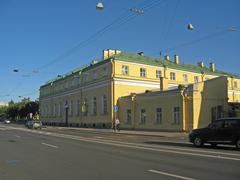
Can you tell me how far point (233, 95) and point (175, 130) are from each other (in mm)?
18469

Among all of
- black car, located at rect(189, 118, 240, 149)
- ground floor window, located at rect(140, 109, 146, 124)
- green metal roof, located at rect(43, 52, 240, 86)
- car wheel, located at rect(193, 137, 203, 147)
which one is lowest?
car wheel, located at rect(193, 137, 203, 147)

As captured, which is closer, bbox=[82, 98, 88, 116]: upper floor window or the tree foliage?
bbox=[82, 98, 88, 116]: upper floor window

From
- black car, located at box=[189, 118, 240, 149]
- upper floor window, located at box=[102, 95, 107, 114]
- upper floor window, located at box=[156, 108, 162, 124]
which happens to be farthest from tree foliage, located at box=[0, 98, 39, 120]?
black car, located at box=[189, 118, 240, 149]

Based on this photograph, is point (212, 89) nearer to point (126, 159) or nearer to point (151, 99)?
point (151, 99)

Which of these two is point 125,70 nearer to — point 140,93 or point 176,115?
point 140,93

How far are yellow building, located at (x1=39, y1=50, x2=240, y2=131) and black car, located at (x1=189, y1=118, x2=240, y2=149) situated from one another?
1936cm

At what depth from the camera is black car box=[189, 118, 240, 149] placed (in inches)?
802

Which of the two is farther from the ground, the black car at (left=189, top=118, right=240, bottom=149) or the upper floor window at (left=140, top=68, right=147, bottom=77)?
the upper floor window at (left=140, top=68, right=147, bottom=77)

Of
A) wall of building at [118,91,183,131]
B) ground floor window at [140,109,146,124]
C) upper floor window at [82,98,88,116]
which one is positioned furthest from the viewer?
upper floor window at [82,98,88,116]

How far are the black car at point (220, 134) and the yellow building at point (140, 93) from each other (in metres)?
19.4

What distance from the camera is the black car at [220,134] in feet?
66.8

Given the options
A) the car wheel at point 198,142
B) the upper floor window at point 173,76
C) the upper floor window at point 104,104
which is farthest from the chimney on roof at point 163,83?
the car wheel at point 198,142

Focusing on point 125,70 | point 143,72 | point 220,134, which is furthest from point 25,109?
point 220,134

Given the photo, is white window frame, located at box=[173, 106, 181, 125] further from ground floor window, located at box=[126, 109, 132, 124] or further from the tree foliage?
the tree foliage
